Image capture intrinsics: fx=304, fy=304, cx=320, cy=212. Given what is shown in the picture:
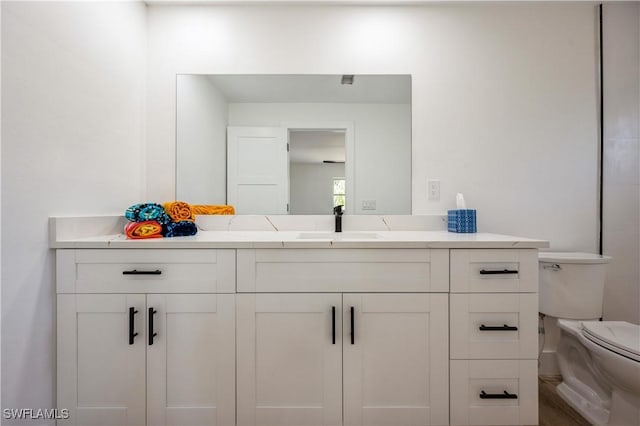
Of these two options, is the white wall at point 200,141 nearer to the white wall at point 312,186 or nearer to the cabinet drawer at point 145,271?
the white wall at point 312,186

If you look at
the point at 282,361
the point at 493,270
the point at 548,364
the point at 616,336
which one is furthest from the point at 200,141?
the point at 548,364

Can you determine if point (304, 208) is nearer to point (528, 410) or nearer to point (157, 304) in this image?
point (157, 304)

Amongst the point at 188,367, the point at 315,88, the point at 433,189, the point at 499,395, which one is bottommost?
the point at 499,395

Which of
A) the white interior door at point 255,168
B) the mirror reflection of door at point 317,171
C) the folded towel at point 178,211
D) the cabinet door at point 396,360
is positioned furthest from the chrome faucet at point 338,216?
the folded towel at point 178,211

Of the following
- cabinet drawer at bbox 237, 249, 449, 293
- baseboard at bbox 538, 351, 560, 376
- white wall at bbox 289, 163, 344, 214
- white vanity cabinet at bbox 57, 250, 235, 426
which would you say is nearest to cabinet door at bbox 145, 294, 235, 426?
white vanity cabinet at bbox 57, 250, 235, 426

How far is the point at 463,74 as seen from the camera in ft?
5.98

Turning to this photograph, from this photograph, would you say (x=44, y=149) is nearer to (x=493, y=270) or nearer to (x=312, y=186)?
(x=312, y=186)

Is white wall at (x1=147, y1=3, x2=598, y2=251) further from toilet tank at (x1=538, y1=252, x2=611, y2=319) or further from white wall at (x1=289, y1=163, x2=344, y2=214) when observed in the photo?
white wall at (x1=289, y1=163, x2=344, y2=214)

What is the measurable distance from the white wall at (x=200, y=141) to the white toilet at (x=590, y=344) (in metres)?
1.90

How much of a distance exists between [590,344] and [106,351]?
2.09 metres

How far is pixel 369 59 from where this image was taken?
1816 mm

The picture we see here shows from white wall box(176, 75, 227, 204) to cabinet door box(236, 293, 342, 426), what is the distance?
33.0 inches

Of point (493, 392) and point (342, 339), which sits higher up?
point (342, 339)

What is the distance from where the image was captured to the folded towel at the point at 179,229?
145cm
